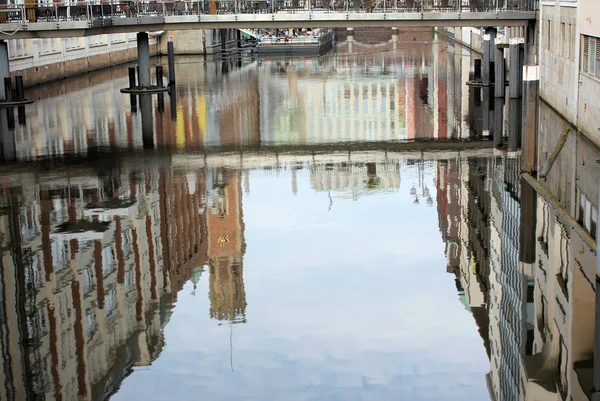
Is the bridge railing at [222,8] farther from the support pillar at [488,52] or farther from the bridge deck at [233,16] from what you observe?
the support pillar at [488,52]

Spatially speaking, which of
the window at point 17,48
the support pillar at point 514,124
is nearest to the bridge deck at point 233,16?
the support pillar at point 514,124

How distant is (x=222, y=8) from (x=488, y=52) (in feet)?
38.1

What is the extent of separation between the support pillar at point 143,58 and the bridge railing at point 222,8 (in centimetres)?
112

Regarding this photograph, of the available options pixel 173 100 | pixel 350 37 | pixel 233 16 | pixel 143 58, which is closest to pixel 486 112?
pixel 233 16

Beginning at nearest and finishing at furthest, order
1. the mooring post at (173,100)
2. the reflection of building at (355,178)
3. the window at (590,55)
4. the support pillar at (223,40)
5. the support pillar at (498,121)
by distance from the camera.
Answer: the reflection of building at (355,178)
the window at (590,55)
the support pillar at (498,121)
the mooring post at (173,100)
the support pillar at (223,40)

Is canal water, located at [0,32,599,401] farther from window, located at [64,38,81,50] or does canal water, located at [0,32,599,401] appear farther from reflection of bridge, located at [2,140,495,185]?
window, located at [64,38,81,50]

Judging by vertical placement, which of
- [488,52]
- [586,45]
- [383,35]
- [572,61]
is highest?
[586,45]

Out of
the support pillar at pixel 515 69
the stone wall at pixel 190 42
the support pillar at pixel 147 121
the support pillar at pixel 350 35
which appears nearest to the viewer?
the support pillar at pixel 147 121

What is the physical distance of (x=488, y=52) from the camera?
50.4m

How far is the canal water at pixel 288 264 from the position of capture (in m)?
13.3

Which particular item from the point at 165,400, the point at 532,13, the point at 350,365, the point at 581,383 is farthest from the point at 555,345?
the point at 532,13

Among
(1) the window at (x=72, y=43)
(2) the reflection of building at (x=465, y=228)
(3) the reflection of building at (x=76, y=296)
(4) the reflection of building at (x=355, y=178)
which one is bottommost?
(4) the reflection of building at (x=355, y=178)

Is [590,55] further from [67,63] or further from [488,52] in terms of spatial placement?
[67,63]

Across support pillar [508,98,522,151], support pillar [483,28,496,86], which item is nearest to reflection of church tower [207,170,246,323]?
support pillar [508,98,522,151]
